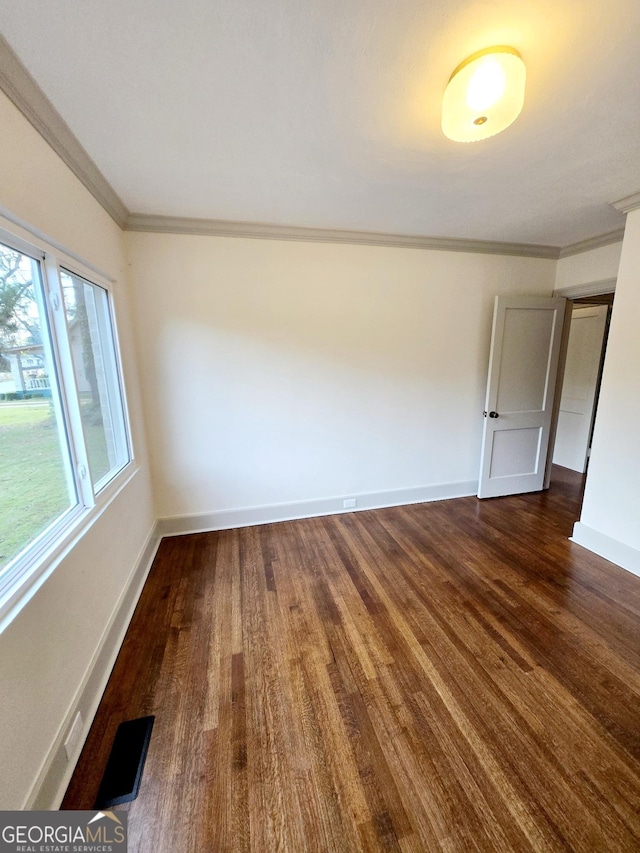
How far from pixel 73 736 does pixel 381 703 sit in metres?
1.24

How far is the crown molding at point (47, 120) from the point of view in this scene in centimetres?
111

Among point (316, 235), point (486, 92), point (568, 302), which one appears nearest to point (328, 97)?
point (486, 92)

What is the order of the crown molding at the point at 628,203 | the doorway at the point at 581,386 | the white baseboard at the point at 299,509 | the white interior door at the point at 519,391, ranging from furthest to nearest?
1. the doorway at the point at 581,386
2. the white interior door at the point at 519,391
3. the white baseboard at the point at 299,509
4. the crown molding at the point at 628,203

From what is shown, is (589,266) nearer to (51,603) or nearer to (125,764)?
(51,603)

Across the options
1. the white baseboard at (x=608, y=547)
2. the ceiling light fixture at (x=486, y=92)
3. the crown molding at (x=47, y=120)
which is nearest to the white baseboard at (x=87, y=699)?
the crown molding at (x=47, y=120)

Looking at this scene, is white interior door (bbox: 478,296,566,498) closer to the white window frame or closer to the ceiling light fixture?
the ceiling light fixture

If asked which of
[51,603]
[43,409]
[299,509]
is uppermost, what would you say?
[43,409]

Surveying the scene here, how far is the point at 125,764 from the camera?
123cm

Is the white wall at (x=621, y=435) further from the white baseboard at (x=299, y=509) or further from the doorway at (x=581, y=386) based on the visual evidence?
the doorway at (x=581, y=386)

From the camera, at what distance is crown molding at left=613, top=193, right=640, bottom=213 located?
2114 millimetres

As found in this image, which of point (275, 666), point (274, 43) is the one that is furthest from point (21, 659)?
point (274, 43)

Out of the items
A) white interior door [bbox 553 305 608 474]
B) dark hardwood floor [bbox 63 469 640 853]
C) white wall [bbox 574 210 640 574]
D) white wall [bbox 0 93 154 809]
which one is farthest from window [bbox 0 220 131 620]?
white interior door [bbox 553 305 608 474]

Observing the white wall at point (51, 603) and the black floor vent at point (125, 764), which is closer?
the white wall at point (51, 603)

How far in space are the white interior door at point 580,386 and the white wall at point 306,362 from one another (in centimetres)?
131
